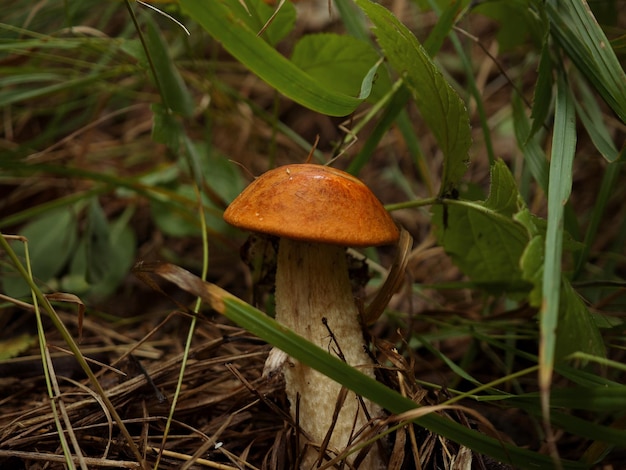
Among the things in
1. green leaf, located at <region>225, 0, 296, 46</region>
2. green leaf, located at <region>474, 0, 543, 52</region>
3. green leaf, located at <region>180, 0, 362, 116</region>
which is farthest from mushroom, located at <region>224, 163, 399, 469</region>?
green leaf, located at <region>474, 0, 543, 52</region>

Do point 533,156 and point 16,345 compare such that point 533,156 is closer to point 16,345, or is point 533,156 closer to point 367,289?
point 367,289

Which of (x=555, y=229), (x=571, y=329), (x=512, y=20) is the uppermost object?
(x=512, y=20)

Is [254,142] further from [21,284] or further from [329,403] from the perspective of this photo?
[329,403]

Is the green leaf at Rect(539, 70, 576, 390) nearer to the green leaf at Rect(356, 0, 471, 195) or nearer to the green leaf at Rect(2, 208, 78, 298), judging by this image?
the green leaf at Rect(356, 0, 471, 195)

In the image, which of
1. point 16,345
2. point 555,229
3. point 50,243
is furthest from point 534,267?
point 50,243

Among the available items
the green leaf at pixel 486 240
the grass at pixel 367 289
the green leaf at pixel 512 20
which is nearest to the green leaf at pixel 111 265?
the grass at pixel 367 289

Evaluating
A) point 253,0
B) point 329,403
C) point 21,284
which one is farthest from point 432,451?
point 21,284

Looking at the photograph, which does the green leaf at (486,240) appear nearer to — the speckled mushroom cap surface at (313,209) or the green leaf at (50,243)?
the speckled mushroom cap surface at (313,209)
